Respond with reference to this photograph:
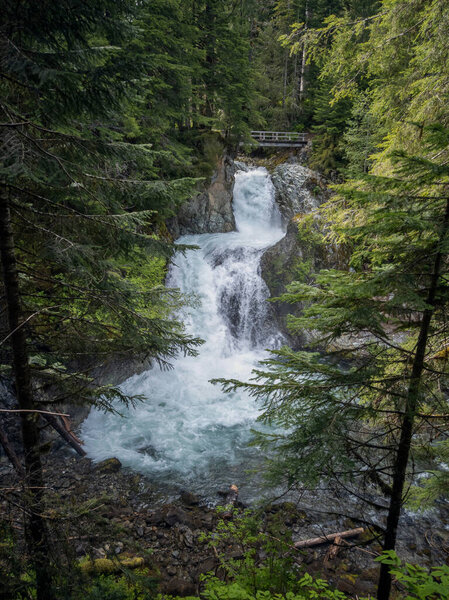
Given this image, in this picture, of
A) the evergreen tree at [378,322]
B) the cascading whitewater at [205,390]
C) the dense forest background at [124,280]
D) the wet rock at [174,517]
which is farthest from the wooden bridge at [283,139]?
the wet rock at [174,517]

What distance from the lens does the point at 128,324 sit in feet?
12.8

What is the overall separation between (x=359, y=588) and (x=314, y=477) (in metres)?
3.88

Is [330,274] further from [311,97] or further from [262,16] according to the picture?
[262,16]

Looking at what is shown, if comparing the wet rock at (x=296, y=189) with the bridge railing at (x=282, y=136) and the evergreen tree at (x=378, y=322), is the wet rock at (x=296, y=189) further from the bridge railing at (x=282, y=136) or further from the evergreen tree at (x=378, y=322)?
the evergreen tree at (x=378, y=322)

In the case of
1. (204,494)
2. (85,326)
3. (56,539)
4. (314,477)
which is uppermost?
(85,326)

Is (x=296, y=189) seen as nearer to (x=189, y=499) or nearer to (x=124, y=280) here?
(x=124, y=280)

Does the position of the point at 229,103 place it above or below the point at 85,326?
above

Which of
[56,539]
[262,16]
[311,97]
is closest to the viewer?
[56,539]

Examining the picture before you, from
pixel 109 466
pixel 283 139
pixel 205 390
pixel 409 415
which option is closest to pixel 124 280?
pixel 409 415

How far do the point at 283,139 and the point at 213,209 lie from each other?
11.2 metres

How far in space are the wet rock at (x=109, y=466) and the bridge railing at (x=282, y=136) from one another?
24788mm

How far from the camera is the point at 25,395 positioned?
3.35 meters

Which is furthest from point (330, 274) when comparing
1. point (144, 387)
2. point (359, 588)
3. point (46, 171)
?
point (144, 387)

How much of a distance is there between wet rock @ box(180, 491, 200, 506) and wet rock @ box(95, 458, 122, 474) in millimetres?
1947
